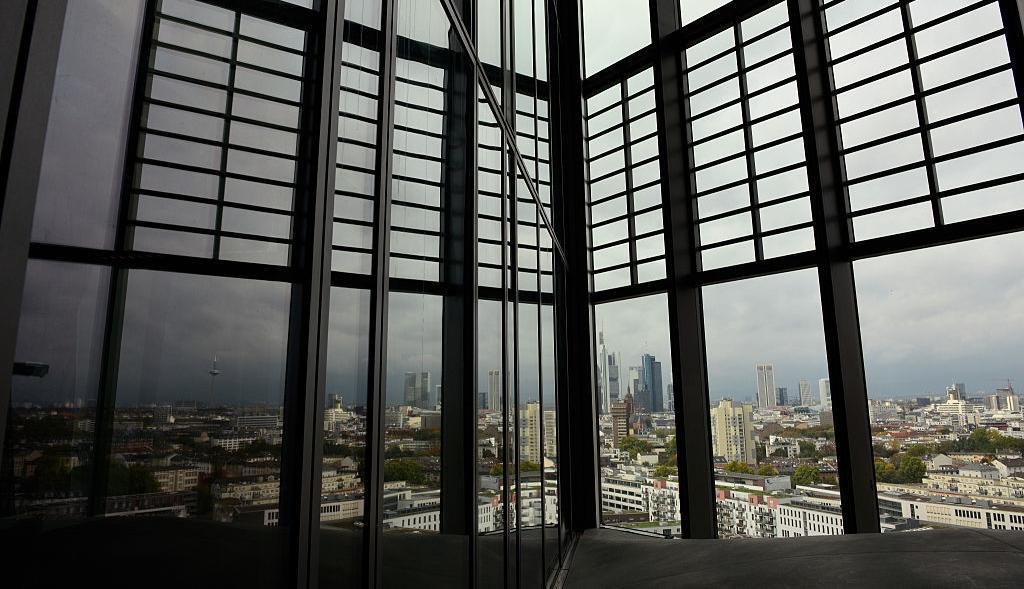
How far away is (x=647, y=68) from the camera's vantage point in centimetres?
791

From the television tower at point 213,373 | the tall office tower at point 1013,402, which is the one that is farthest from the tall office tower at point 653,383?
the television tower at point 213,373

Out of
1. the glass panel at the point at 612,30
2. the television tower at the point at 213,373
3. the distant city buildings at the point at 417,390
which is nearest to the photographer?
the television tower at the point at 213,373

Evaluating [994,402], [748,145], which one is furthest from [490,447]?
[748,145]

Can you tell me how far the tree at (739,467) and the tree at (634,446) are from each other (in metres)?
0.98

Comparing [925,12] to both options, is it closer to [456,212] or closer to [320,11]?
[456,212]

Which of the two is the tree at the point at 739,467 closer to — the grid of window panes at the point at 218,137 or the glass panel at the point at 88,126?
the grid of window panes at the point at 218,137

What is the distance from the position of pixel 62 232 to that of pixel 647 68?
8.15 metres

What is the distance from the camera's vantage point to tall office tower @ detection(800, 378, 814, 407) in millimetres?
6250

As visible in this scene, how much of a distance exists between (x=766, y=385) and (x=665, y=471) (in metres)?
1.61

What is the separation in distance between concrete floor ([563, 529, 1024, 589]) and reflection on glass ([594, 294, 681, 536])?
1.43 m

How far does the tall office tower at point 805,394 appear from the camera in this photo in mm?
6250

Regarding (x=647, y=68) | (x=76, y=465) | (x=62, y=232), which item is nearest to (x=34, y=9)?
(x=62, y=232)

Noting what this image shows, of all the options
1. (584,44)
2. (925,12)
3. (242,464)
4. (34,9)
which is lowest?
(242,464)

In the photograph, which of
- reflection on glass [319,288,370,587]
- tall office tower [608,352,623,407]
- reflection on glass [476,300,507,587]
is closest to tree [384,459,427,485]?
reflection on glass [319,288,370,587]
